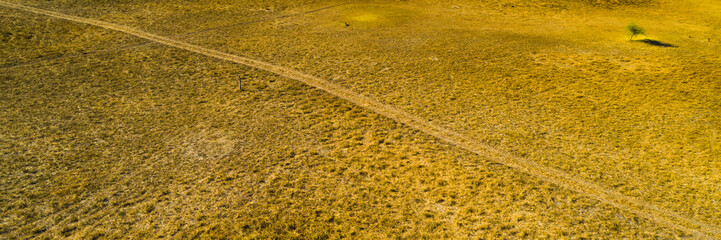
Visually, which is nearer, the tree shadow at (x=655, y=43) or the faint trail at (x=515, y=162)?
the faint trail at (x=515, y=162)

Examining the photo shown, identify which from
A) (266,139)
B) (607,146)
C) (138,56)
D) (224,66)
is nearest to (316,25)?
(224,66)

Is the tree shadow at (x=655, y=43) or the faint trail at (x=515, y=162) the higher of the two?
the tree shadow at (x=655, y=43)

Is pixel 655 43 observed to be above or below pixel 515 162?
above

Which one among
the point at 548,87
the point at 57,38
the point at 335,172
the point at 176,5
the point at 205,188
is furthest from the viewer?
the point at 176,5

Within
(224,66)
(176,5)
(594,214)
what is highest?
(176,5)

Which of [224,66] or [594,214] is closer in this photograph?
[594,214]

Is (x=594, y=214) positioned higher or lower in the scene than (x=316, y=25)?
lower

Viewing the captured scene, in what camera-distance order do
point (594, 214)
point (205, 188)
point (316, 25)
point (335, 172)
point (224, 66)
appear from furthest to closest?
point (316, 25) < point (224, 66) < point (335, 172) < point (205, 188) < point (594, 214)

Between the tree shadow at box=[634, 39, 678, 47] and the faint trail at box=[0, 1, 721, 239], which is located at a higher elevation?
the tree shadow at box=[634, 39, 678, 47]

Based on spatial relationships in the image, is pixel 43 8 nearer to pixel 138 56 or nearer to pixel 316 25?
pixel 138 56

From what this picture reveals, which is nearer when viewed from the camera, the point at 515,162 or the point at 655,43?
the point at 515,162

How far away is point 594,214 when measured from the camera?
724 cm

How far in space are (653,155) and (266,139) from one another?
10007mm

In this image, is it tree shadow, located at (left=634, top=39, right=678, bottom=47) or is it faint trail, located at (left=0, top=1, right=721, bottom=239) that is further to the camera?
tree shadow, located at (left=634, top=39, right=678, bottom=47)
